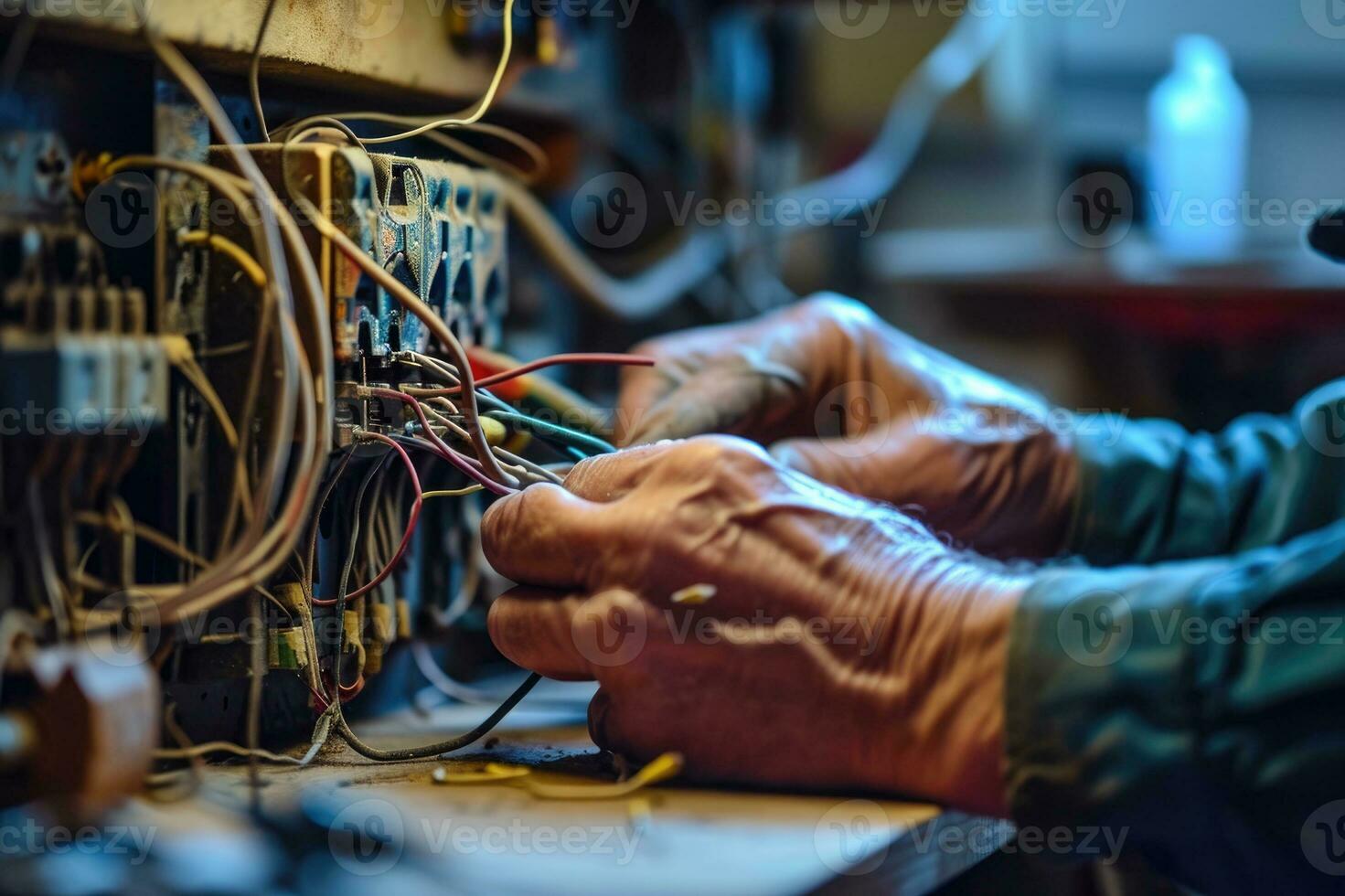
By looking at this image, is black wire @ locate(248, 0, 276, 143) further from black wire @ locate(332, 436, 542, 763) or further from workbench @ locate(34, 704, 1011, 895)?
workbench @ locate(34, 704, 1011, 895)

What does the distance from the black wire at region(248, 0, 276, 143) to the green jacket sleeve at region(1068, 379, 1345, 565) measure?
2.41 ft

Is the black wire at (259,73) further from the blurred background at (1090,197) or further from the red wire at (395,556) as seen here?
the blurred background at (1090,197)

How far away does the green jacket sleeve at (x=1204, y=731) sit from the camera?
24.1 inches

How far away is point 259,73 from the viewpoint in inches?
29.7

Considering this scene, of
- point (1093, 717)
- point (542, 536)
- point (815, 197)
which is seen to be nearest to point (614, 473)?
point (542, 536)

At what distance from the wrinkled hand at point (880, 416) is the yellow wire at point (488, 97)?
9.7 inches

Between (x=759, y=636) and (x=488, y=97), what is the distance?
1.75 ft

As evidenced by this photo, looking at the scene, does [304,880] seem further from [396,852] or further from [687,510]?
[687,510]

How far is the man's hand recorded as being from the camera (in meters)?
0.65

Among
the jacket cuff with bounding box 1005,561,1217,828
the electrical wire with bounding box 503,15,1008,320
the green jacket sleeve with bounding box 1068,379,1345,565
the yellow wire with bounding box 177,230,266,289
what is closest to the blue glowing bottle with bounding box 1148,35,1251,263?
the electrical wire with bounding box 503,15,1008,320

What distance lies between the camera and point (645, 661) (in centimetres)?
65

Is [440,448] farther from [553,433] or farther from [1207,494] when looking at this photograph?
[1207,494]

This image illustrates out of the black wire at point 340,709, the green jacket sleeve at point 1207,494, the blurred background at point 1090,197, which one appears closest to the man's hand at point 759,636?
the black wire at point 340,709

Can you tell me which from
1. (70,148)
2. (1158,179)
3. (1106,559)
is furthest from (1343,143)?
(70,148)
